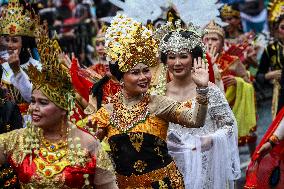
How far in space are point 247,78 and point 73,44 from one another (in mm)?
4589

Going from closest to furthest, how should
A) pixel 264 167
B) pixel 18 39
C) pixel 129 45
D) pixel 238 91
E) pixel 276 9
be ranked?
pixel 129 45, pixel 264 167, pixel 18 39, pixel 238 91, pixel 276 9

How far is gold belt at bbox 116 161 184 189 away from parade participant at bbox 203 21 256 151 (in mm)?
4494

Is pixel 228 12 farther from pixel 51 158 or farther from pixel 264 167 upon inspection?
pixel 51 158

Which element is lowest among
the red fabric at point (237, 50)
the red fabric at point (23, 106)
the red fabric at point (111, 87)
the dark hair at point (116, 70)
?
the red fabric at point (237, 50)

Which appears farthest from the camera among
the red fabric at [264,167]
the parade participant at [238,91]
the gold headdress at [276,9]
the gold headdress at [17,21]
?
the gold headdress at [276,9]

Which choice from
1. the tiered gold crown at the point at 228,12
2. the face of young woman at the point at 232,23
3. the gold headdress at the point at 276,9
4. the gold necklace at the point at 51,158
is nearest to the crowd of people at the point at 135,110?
the gold necklace at the point at 51,158

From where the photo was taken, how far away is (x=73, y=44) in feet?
52.1

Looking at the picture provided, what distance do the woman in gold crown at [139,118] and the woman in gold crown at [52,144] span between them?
984mm

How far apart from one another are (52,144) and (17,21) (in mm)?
3898

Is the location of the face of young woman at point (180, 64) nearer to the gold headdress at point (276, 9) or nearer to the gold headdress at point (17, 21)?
the gold headdress at point (17, 21)

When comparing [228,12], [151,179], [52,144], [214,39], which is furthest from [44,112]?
[228,12]

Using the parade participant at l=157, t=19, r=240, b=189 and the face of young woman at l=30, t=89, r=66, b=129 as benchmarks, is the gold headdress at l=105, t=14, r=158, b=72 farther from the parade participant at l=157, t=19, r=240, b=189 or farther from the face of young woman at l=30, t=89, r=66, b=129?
the face of young woman at l=30, t=89, r=66, b=129

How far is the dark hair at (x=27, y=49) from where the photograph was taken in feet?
30.7

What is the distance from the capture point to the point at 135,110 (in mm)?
7039
